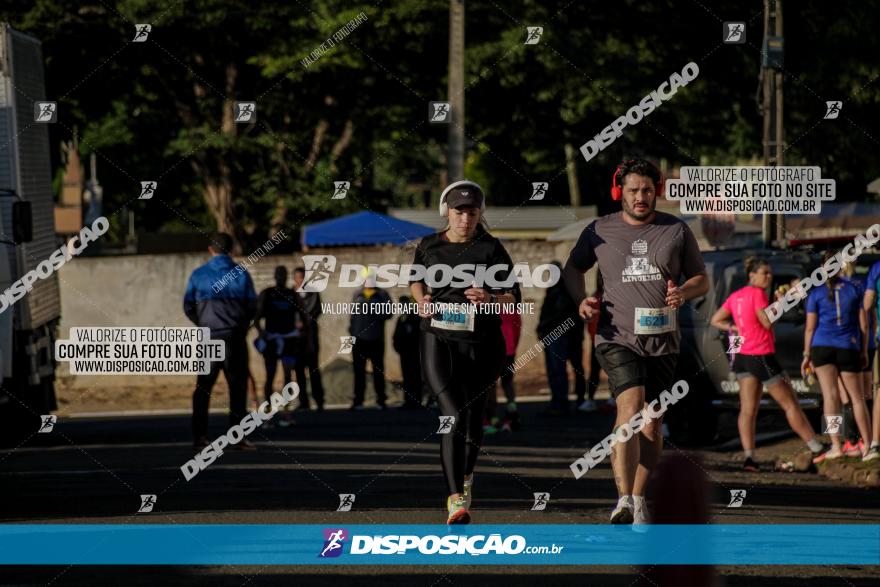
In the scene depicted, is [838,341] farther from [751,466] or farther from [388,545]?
[388,545]

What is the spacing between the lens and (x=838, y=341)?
14.9m

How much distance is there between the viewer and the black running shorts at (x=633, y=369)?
32.3ft

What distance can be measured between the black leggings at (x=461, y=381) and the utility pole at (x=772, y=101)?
12.6 meters

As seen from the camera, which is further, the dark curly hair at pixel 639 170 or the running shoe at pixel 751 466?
the running shoe at pixel 751 466

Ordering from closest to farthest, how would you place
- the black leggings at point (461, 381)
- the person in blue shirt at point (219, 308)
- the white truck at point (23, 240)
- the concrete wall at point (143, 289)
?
the black leggings at point (461, 381)
the person in blue shirt at point (219, 308)
the white truck at point (23, 240)
the concrete wall at point (143, 289)

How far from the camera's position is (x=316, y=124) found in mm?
38000

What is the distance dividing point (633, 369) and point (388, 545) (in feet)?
5.48

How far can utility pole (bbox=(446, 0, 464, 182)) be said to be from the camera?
2697cm

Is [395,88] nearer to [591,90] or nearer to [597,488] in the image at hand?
[591,90]

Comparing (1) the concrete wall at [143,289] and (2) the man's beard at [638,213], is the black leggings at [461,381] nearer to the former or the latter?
(2) the man's beard at [638,213]

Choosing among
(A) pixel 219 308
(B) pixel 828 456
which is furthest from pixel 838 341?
(A) pixel 219 308

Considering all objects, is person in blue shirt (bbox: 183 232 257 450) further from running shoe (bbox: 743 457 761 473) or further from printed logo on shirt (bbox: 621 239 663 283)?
printed logo on shirt (bbox: 621 239 663 283)

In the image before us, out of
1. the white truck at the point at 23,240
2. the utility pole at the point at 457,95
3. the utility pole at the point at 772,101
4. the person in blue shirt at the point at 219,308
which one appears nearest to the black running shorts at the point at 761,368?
the person in blue shirt at the point at 219,308

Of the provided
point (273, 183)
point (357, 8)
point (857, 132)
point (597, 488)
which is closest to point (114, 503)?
point (597, 488)
